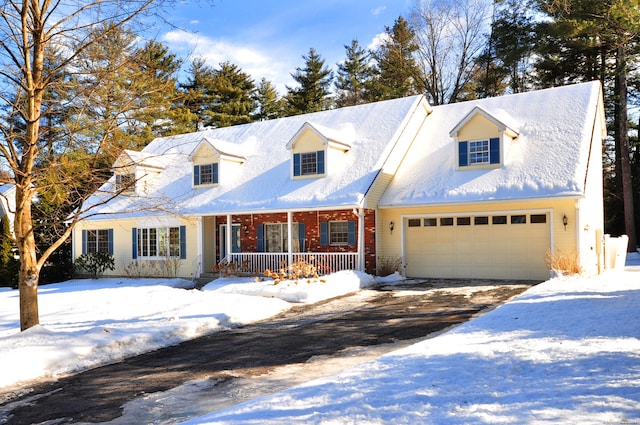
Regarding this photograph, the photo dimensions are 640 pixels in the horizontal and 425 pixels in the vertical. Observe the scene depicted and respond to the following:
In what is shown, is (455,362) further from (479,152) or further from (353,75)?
(353,75)

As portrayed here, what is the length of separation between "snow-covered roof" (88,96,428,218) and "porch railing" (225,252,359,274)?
169cm

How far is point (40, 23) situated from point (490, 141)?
13.4m

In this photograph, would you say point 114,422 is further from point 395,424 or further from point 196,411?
point 395,424

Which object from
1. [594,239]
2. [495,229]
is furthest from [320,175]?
[594,239]

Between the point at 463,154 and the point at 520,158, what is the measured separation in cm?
180

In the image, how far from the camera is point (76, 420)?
5531 millimetres

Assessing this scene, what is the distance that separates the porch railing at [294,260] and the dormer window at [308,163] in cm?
310

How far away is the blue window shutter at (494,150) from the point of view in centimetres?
1728

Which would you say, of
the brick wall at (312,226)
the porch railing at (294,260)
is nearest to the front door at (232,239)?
the brick wall at (312,226)

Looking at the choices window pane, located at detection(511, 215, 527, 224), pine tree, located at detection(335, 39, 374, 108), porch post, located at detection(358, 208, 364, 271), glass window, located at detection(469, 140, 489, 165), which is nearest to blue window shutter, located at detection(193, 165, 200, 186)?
porch post, located at detection(358, 208, 364, 271)

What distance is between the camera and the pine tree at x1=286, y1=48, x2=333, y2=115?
1583 inches

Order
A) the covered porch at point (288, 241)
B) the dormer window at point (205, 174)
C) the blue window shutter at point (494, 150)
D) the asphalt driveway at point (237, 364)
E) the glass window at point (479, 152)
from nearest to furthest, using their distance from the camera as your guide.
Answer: the asphalt driveway at point (237, 364)
the blue window shutter at point (494, 150)
the glass window at point (479, 152)
the covered porch at point (288, 241)
the dormer window at point (205, 174)

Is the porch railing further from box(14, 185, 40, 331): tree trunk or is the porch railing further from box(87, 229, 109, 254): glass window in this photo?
box(14, 185, 40, 331): tree trunk

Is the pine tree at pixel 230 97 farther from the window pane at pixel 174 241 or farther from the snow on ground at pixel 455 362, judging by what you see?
the snow on ground at pixel 455 362
